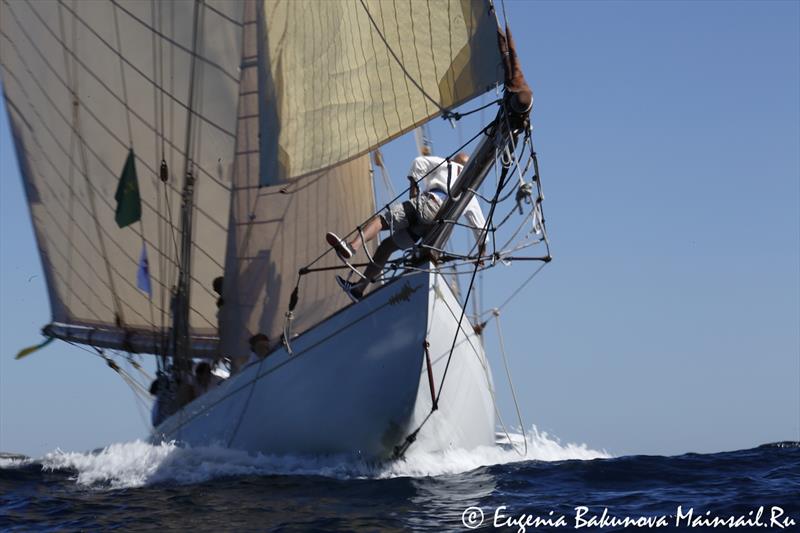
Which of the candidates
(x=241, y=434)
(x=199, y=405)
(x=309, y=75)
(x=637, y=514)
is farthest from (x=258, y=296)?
(x=637, y=514)

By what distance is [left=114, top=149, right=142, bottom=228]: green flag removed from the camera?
2009cm

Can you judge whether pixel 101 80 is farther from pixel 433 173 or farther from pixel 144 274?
pixel 433 173

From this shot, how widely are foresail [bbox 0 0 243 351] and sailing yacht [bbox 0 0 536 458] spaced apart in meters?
0.03

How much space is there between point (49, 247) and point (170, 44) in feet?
17.1

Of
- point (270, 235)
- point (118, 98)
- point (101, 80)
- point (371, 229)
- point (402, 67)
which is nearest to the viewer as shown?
point (402, 67)

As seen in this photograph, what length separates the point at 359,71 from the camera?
564 inches

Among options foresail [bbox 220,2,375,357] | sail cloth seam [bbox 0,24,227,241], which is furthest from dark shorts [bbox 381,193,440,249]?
sail cloth seam [bbox 0,24,227,241]

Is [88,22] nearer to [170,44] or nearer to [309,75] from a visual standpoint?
[170,44]

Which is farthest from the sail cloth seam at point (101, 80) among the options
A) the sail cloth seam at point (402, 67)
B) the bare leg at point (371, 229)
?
the sail cloth seam at point (402, 67)

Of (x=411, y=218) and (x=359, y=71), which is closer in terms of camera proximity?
(x=359, y=71)

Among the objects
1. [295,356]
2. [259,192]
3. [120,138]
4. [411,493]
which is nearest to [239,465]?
[295,356]

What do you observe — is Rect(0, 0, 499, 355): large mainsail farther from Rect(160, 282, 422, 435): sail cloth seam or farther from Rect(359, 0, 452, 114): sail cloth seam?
Rect(160, 282, 422, 435): sail cloth seam

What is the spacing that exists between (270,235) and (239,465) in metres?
5.05

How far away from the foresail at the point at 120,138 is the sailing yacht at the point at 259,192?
0.03 meters
